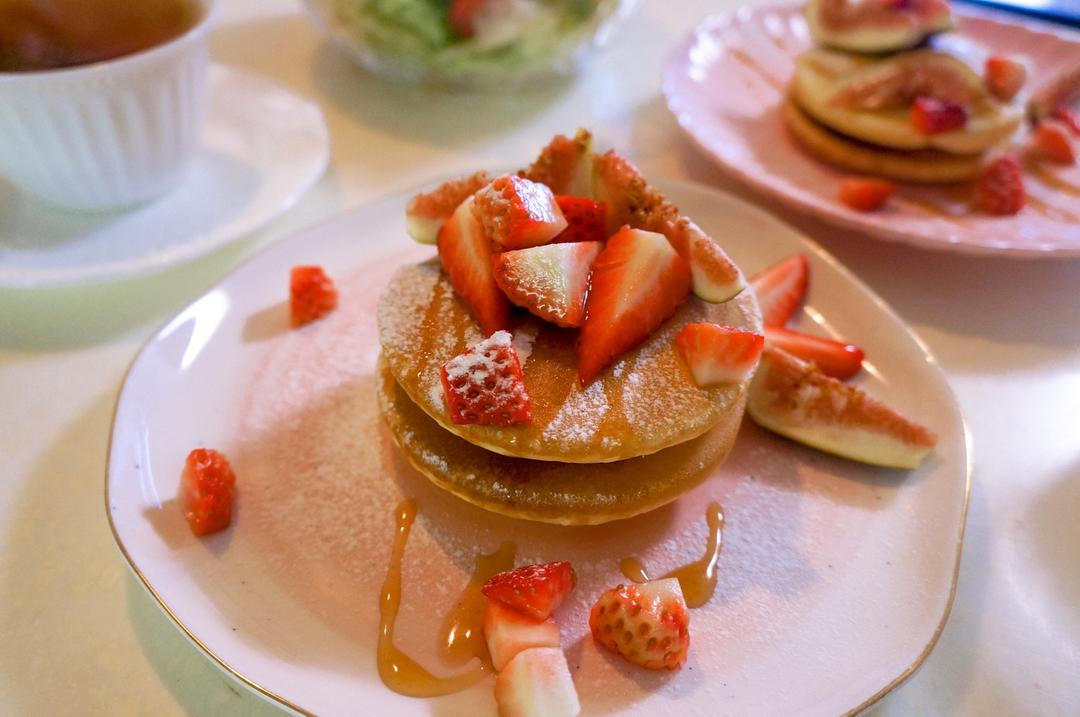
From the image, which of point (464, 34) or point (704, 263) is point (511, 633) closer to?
point (704, 263)

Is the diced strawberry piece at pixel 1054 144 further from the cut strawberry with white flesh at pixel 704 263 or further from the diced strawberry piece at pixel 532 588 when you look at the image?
the diced strawberry piece at pixel 532 588

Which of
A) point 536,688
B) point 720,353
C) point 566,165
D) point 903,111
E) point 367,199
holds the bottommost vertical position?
point 367,199

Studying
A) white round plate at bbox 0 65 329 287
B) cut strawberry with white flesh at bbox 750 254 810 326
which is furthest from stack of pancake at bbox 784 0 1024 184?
white round plate at bbox 0 65 329 287

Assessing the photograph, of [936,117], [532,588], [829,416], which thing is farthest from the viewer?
[936,117]

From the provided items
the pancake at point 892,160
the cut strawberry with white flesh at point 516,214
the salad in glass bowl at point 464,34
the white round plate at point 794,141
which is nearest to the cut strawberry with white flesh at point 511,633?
the cut strawberry with white flesh at point 516,214

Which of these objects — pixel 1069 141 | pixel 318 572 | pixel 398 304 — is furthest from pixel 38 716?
pixel 1069 141

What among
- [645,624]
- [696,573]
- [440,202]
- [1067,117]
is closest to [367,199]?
[440,202]

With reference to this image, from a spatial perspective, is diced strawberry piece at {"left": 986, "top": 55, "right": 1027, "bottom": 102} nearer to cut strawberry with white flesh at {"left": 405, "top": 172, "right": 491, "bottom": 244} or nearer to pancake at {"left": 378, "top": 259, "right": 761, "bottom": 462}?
pancake at {"left": 378, "top": 259, "right": 761, "bottom": 462}
